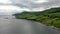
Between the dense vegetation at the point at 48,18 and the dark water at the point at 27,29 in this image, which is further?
the dense vegetation at the point at 48,18

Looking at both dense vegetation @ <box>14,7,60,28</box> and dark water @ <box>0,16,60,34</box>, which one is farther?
dense vegetation @ <box>14,7,60,28</box>

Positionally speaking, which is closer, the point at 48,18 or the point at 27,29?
the point at 27,29

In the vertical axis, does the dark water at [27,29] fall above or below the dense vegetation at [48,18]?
below

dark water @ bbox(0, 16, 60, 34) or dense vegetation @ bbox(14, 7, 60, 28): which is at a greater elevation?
dense vegetation @ bbox(14, 7, 60, 28)

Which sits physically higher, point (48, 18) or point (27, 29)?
point (48, 18)
